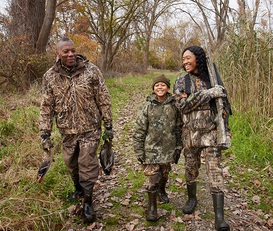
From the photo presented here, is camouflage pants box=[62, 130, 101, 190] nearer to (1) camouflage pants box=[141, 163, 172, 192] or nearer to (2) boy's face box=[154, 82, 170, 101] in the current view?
(1) camouflage pants box=[141, 163, 172, 192]

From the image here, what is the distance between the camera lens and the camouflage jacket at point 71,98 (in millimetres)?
2889

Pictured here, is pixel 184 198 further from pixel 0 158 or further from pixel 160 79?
pixel 0 158

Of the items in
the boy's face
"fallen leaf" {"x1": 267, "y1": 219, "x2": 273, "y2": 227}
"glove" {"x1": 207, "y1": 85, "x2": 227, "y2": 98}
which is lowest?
"fallen leaf" {"x1": 267, "y1": 219, "x2": 273, "y2": 227}

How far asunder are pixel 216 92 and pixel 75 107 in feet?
5.94

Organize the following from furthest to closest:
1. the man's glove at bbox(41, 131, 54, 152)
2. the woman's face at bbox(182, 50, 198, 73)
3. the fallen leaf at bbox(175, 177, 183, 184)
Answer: the fallen leaf at bbox(175, 177, 183, 184) < the man's glove at bbox(41, 131, 54, 152) < the woman's face at bbox(182, 50, 198, 73)

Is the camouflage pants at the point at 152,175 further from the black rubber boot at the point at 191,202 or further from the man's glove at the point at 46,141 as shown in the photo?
the man's glove at the point at 46,141

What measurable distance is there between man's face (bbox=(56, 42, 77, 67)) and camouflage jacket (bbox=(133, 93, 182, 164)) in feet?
3.77

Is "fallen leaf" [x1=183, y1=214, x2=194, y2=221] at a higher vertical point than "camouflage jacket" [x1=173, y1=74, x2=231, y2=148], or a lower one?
lower

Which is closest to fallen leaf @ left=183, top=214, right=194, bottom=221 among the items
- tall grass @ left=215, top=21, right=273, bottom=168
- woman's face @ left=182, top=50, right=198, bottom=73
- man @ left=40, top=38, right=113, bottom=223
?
man @ left=40, top=38, right=113, bottom=223

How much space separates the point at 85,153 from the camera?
9.60ft

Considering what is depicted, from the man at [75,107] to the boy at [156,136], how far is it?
67 cm

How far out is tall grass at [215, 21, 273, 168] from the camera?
429 cm

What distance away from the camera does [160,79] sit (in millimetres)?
2852

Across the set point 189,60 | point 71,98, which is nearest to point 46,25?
point 71,98
